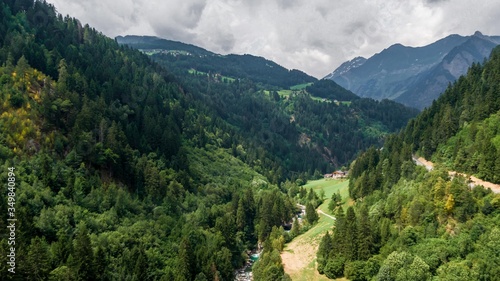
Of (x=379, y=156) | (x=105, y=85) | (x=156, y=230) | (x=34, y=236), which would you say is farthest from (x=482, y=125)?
(x=105, y=85)

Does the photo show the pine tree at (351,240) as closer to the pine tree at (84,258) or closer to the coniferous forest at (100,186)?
the coniferous forest at (100,186)

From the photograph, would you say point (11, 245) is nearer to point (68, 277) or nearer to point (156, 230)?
point (68, 277)

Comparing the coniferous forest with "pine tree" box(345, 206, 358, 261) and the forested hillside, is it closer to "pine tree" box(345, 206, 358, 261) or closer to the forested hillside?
"pine tree" box(345, 206, 358, 261)

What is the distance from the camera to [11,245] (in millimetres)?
73875

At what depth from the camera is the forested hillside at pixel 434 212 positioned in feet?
258

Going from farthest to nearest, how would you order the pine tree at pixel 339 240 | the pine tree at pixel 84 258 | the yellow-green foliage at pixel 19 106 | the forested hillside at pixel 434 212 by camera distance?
the yellow-green foliage at pixel 19 106
the pine tree at pixel 339 240
the pine tree at pixel 84 258
the forested hillside at pixel 434 212

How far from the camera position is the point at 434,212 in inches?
3588

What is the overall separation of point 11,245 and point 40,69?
3383 inches

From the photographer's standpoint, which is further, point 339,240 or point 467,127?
point 467,127

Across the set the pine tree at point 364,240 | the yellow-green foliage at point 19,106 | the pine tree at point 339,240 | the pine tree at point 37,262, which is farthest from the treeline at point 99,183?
the pine tree at point 364,240

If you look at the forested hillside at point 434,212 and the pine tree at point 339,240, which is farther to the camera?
the pine tree at point 339,240

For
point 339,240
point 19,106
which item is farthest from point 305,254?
point 19,106

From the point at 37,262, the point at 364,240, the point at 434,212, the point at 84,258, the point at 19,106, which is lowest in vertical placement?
the point at 84,258

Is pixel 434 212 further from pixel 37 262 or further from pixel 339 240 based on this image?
pixel 37 262
